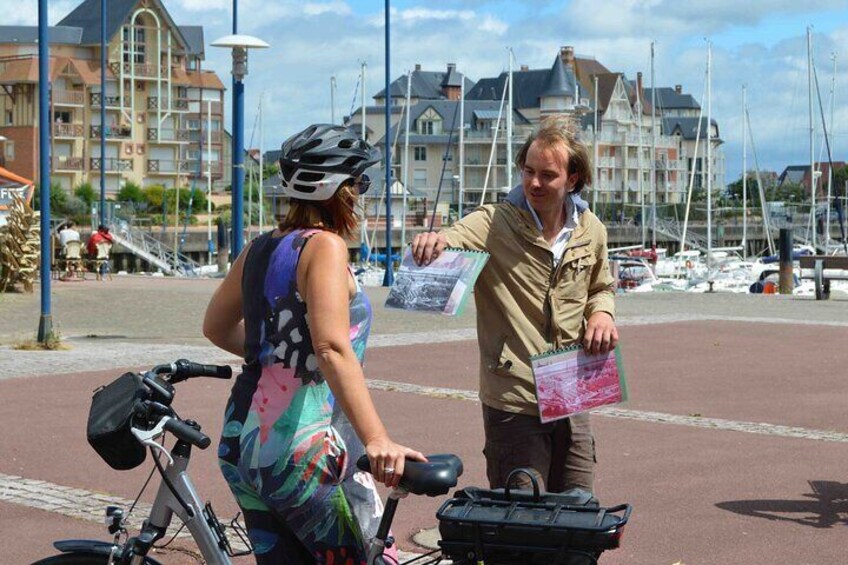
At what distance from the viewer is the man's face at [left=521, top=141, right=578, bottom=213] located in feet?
16.6

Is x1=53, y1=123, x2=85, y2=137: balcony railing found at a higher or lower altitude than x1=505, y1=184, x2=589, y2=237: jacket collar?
higher

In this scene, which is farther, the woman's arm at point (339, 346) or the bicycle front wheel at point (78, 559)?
the bicycle front wheel at point (78, 559)

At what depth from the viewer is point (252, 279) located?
397 cm

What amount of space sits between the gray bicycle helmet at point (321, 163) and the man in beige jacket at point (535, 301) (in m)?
1.09

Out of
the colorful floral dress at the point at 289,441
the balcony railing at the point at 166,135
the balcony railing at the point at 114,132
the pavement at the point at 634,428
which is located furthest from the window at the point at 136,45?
the colorful floral dress at the point at 289,441

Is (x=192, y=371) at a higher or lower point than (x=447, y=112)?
lower

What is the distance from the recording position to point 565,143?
507 cm

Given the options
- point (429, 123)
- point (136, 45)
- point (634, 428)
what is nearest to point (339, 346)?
point (634, 428)

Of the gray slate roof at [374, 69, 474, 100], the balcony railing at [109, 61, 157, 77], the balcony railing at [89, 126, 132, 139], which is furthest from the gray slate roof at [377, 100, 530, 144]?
the balcony railing at [89, 126, 132, 139]

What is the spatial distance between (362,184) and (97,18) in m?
113

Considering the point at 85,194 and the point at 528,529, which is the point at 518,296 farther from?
the point at 85,194

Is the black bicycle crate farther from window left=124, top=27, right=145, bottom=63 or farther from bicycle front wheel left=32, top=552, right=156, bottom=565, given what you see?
window left=124, top=27, right=145, bottom=63

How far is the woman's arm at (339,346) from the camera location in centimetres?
362

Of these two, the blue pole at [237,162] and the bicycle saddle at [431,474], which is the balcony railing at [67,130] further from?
the bicycle saddle at [431,474]
